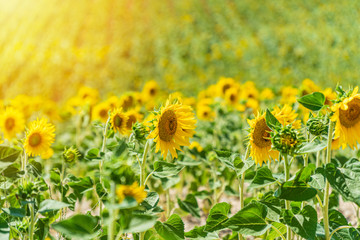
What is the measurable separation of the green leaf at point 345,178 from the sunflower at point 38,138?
100 centimetres

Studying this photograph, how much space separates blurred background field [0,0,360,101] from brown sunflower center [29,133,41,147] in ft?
16.7

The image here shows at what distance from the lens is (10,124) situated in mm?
1922

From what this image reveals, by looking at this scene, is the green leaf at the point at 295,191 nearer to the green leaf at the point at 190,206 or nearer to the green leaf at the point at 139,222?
the green leaf at the point at 139,222

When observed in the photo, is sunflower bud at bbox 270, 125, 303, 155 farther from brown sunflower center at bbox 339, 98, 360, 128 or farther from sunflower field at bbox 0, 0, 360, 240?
brown sunflower center at bbox 339, 98, 360, 128

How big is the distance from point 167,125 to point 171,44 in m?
9.58

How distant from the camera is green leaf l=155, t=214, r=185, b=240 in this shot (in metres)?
1.17

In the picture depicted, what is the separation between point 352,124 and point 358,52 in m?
7.19

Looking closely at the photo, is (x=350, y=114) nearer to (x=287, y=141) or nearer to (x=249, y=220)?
(x=287, y=141)

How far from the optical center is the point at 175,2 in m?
13.9

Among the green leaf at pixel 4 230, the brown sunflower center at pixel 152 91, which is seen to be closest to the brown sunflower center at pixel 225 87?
the brown sunflower center at pixel 152 91

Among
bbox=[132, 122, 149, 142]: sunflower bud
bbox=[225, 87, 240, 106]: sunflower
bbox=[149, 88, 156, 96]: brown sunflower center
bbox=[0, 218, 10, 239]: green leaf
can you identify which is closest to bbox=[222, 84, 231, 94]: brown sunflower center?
bbox=[225, 87, 240, 106]: sunflower

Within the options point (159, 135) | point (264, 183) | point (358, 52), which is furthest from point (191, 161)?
point (358, 52)

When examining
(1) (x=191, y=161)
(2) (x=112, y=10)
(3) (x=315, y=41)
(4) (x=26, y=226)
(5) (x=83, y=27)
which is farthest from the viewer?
(2) (x=112, y=10)

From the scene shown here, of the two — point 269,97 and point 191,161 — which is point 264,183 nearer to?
point 191,161
